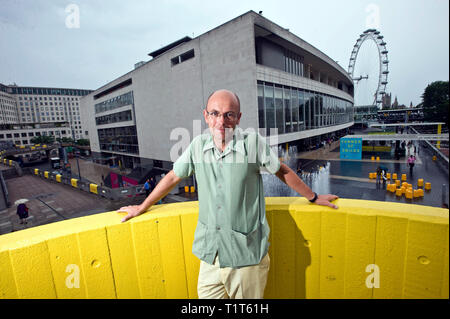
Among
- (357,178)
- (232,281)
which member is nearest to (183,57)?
(357,178)

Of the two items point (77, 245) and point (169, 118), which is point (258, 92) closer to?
point (169, 118)

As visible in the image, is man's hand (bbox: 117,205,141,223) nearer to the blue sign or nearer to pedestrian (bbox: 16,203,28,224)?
pedestrian (bbox: 16,203,28,224)

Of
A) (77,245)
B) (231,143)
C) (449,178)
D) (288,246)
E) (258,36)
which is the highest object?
(258,36)

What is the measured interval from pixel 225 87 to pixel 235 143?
61.1 feet

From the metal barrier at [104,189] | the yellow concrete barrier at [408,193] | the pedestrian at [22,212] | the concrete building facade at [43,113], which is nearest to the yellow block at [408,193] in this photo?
the yellow concrete barrier at [408,193]

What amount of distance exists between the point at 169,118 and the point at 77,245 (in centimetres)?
2633

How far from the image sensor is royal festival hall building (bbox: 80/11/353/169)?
18.2m

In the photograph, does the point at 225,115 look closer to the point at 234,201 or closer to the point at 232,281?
the point at 234,201

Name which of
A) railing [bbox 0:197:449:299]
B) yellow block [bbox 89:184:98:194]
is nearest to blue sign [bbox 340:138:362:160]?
yellow block [bbox 89:184:98:194]

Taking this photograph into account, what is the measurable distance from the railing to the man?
270 millimetres

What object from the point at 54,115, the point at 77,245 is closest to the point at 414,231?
the point at 77,245

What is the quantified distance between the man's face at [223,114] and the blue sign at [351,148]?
1122 inches

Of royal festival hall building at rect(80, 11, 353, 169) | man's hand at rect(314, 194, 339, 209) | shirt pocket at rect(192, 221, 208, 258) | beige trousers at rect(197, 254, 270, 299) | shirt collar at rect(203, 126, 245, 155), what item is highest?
royal festival hall building at rect(80, 11, 353, 169)
